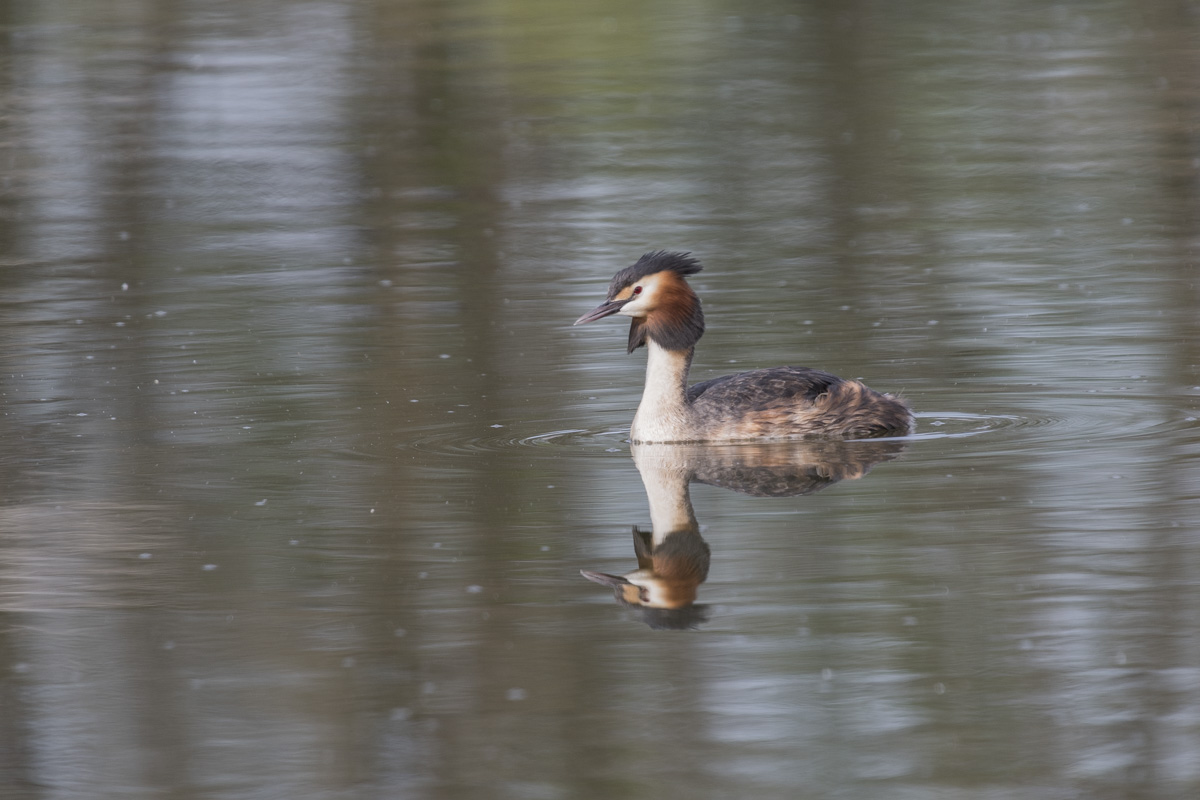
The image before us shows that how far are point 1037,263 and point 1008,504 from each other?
7.24 meters

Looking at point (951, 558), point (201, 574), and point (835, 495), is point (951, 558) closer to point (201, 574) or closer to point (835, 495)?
point (835, 495)

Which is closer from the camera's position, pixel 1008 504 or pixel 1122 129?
pixel 1008 504

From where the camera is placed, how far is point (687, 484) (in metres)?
10.2

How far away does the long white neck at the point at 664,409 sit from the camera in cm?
1103

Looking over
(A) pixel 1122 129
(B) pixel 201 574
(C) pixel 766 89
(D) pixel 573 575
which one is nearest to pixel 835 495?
(D) pixel 573 575

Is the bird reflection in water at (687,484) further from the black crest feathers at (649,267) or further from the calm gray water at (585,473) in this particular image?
the black crest feathers at (649,267)

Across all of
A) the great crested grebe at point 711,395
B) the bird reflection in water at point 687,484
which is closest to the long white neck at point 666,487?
the bird reflection in water at point 687,484

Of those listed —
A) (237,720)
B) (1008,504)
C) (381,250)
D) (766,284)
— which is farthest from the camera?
(381,250)

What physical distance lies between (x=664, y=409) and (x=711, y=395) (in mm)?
268

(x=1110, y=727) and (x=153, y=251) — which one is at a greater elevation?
(x=1110, y=727)

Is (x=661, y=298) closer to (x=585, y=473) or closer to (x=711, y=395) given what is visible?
(x=711, y=395)

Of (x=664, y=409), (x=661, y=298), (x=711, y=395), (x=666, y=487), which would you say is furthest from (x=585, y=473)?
(x=661, y=298)

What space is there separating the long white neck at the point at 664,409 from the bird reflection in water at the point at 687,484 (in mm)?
73

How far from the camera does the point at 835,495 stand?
9.68m
